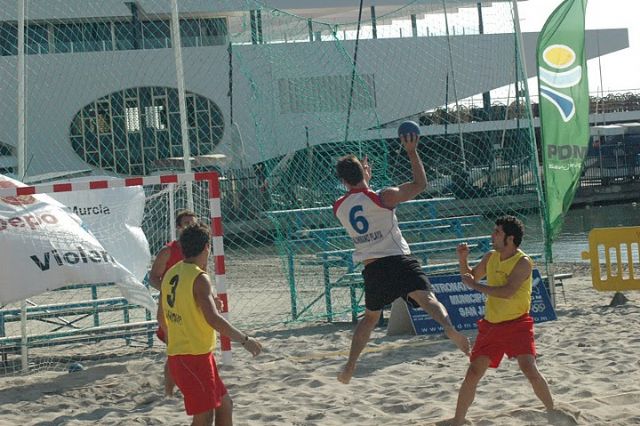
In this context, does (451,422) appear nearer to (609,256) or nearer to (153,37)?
(609,256)

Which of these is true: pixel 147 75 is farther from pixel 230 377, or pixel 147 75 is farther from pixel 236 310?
pixel 230 377

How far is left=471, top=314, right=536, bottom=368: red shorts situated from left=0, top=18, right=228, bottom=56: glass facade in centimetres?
1804

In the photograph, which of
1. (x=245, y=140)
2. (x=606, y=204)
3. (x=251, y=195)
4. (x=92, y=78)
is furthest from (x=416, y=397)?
(x=606, y=204)

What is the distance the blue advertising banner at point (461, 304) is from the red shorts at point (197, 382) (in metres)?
5.45

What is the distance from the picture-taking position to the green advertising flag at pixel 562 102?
11.9m

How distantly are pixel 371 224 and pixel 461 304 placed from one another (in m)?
4.00

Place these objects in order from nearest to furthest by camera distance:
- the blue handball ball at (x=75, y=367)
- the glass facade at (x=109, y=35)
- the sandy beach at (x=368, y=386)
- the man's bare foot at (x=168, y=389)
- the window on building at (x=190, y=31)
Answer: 1. the sandy beach at (x=368, y=386)
2. the man's bare foot at (x=168, y=389)
3. the blue handball ball at (x=75, y=367)
4. the glass facade at (x=109, y=35)
5. the window on building at (x=190, y=31)

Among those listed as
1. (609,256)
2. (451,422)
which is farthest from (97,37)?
(451,422)

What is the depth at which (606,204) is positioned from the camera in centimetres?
4422

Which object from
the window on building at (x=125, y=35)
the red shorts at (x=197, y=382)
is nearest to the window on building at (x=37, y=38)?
the window on building at (x=125, y=35)

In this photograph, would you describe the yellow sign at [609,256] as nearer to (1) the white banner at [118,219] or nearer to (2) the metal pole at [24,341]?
(1) the white banner at [118,219]

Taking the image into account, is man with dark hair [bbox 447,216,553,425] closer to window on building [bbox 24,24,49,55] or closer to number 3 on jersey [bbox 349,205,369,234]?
number 3 on jersey [bbox 349,205,369,234]

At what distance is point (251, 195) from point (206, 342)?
18.2 metres

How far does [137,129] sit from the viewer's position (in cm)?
2352
